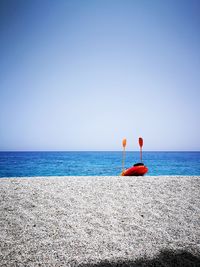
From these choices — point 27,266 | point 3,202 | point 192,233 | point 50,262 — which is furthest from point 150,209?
point 3,202

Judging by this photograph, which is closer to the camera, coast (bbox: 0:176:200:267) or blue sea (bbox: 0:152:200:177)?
coast (bbox: 0:176:200:267)

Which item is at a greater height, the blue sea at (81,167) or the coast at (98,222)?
the coast at (98,222)

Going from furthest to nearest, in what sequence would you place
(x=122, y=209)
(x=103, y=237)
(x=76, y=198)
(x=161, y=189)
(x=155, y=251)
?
1. (x=161, y=189)
2. (x=76, y=198)
3. (x=122, y=209)
4. (x=103, y=237)
5. (x=155, y=251)

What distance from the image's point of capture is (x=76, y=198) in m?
5.34

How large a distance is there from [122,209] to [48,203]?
2.13 meters

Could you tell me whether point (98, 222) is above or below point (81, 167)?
above

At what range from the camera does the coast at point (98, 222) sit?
318 centimetres

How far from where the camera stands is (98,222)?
13.9ft

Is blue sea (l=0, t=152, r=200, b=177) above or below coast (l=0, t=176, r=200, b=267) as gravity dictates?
below

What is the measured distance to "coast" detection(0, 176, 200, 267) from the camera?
10.4 ft

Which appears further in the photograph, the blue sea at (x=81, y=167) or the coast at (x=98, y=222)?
the blue sea at (x=81, y=167)

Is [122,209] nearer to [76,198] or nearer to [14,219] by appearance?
[76,198]

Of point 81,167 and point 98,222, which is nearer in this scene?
point 98,222

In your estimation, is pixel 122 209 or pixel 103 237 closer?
pixel 103 237
